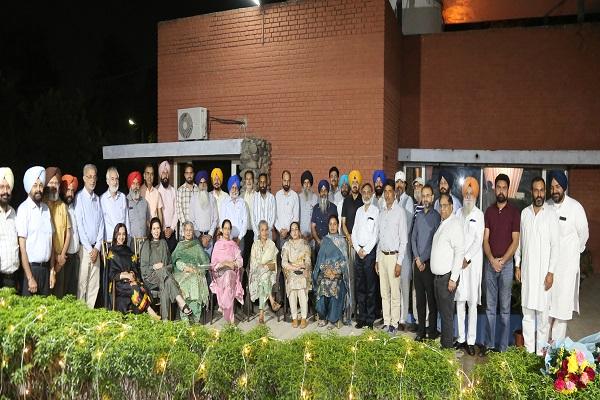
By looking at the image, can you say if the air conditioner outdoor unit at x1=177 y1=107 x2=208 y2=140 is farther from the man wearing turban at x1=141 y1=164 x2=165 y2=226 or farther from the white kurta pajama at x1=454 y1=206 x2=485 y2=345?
the white kurta pajama at x1=454 y1=206 x2=485 y2=345

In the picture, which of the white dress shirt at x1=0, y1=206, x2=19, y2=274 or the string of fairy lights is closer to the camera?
the string of fairy lights

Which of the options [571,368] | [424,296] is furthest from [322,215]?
[571,368]

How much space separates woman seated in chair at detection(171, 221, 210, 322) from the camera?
6.46m

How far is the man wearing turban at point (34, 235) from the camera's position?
5.46m

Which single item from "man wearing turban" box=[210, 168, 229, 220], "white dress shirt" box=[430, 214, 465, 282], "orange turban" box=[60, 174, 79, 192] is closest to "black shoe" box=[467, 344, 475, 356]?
"white dress shirt" box=[430, 214, 465, 282]

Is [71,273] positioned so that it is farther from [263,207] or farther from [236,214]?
[263,207]

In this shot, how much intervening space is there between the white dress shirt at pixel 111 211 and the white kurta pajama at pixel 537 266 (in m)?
5.30

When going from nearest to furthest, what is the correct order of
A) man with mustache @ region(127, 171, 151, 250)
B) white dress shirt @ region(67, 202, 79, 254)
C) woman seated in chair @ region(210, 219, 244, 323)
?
white dress shirt @ region(67, 202, 79, 254) < woman seated in chair @ region(210, 219, 244, 323) < man with mustache @ region(127, 171, 151, 250)

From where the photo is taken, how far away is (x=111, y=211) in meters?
6.76

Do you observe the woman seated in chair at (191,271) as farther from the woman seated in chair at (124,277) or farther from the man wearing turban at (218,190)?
the man wearing turban at (218,190)

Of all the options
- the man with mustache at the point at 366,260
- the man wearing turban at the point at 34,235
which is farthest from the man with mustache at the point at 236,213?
the man wearing turban at the point at 34,235

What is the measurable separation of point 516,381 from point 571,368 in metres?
0.34

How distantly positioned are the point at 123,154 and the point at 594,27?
421 inches

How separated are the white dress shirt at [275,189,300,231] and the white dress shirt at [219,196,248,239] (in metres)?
0.60
